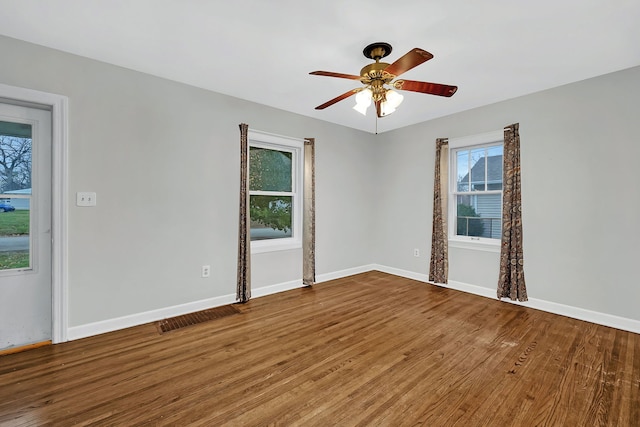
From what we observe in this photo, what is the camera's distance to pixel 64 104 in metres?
2.47

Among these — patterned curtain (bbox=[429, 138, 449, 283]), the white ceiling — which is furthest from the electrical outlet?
patterned curtain (bbox=[429, 138, 449, 283])

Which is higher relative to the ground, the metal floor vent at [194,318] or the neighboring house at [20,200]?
the neighboring house at [20,200]

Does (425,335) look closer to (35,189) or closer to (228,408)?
(228,408)

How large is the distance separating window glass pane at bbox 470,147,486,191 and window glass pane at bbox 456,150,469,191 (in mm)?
74

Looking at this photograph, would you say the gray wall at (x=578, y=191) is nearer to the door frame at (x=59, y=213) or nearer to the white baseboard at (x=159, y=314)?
the white baseboard at (x=159, y=314)

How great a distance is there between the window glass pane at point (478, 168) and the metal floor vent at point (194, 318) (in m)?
3.65

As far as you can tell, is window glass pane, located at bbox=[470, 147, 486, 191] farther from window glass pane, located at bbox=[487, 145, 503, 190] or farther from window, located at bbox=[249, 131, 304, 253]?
window, located at bbox=[249, 131, 304, 253]

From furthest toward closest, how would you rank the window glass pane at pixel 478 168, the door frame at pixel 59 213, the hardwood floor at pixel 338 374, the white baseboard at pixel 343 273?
the white baseboard at pixel 343 273, the window glass pane at pixel 478 168, the door frame at pixel 59 213, the hardwood floor at pixel 338 374

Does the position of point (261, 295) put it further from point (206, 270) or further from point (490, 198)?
point (490, 198)

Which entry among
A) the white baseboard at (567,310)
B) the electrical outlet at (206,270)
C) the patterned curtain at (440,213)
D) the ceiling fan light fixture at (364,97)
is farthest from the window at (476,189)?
the electrical outlet at (206,270)

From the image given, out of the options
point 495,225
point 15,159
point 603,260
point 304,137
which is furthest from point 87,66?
point 603,260

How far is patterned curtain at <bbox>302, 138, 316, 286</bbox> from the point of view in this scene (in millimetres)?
4141

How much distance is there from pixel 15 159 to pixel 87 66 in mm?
1027

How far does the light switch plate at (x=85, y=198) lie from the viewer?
254cm
